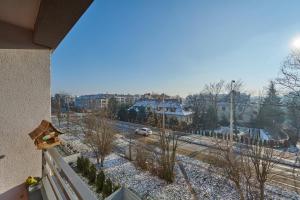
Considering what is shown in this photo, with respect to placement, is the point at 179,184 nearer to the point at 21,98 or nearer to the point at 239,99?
the point at 21,98

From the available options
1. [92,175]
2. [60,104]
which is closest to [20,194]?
[92,175]

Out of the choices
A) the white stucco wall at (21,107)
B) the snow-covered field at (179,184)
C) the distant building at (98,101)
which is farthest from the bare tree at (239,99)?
the white stucco wall at (21,107)

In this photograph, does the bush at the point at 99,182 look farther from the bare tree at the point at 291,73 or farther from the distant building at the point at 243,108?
the distant building at the point at 243,108

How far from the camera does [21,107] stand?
6.18 feet

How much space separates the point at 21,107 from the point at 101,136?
6.83 metres

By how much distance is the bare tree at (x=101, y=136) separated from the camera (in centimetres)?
814

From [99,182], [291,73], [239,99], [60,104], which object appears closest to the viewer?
[99,182]

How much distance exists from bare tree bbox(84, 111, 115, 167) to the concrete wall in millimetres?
6347

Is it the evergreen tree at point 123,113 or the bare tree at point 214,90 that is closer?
the bare tree at point 214,90

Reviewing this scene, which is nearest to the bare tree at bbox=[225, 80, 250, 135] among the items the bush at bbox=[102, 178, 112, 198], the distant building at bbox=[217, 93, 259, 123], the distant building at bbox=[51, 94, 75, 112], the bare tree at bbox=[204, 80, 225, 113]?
the distant building at bbox=[217, 93, 259, 123]

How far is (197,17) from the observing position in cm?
487

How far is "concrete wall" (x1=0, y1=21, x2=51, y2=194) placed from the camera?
181 centimetres

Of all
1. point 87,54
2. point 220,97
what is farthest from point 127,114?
point 87,54

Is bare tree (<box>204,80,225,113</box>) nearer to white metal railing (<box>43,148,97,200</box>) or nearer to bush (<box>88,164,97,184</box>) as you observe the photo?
bush (<box>88,164,97,184</box>)
